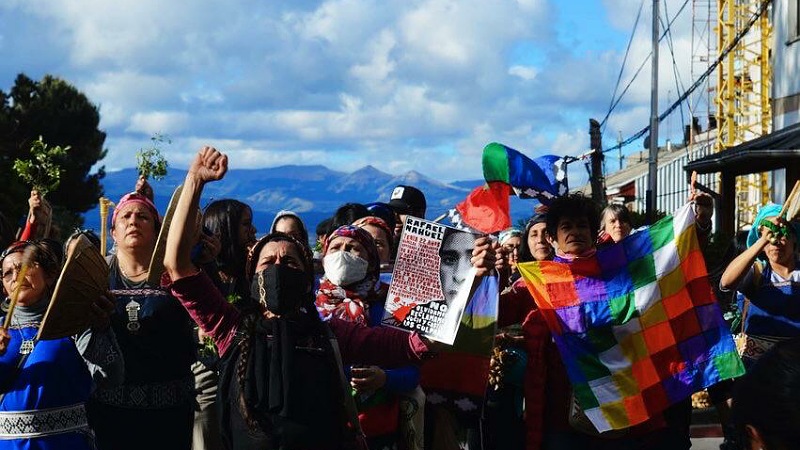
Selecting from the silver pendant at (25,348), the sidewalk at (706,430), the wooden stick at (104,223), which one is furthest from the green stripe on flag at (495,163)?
the sidewalk at (706,430)

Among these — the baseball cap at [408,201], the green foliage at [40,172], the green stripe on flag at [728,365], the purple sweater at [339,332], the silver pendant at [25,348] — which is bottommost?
the green stripe on flag at [728,365]

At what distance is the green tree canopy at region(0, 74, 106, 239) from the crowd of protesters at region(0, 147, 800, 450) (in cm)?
2748

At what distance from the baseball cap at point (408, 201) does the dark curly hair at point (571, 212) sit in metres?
2.36

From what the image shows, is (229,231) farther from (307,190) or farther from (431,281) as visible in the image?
(307,190)

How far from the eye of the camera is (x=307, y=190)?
1202 inches

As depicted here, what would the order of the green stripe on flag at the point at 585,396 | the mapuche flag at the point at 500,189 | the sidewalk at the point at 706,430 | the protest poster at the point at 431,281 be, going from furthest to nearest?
the sidewalk at the point at 706,430 → the mapuche flag at the point at 500,189 → the green stripe on flag at the point at 585,396 → the protest poster at the point at 431,281

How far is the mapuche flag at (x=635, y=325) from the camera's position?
6.41 metres

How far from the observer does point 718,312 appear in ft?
21.8

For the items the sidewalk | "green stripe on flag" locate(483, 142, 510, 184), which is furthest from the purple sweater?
the sidewalk

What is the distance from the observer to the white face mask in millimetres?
5613

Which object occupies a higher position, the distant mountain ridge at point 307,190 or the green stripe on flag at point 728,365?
the distant mountain ridge at point 307,190

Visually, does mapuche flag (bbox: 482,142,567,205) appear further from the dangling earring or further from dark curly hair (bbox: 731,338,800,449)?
dark curly hair (bbox: 731,338,800,449)

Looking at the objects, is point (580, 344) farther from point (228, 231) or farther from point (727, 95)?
point (727, 95)

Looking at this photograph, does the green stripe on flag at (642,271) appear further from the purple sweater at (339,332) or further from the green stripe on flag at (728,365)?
the purple sweater at (339,332)
